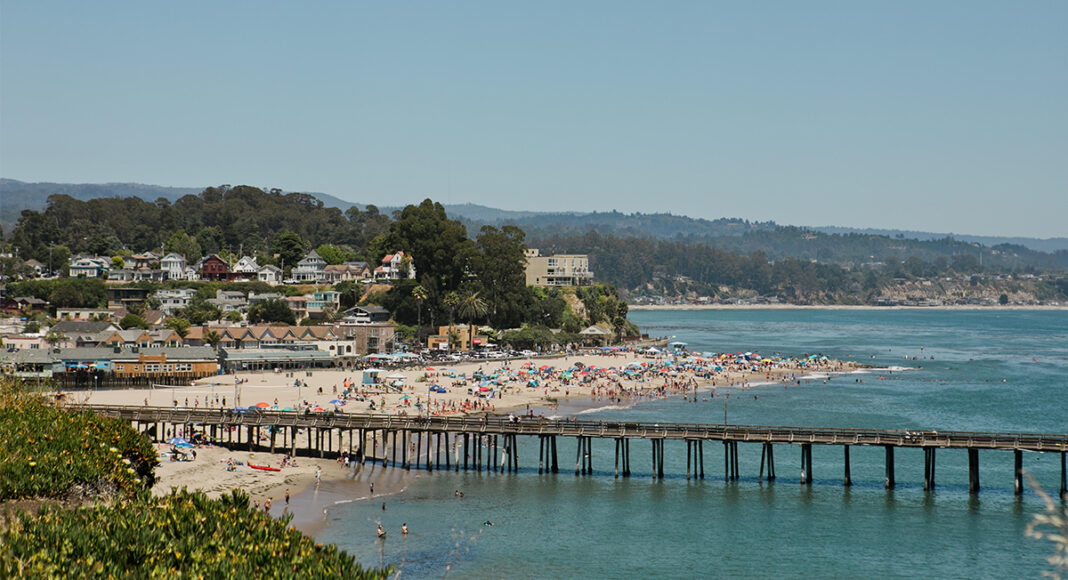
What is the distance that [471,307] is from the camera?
110938mm

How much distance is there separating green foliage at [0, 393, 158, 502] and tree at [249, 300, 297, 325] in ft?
260

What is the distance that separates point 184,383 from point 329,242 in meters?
109

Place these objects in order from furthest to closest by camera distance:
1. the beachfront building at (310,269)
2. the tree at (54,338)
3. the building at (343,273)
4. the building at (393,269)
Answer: the beachfront building at (310,269)
the building at (343,273)
the building at (393,269)
the tree at (54,338)

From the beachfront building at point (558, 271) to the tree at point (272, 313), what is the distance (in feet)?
166

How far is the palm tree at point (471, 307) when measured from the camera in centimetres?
11081

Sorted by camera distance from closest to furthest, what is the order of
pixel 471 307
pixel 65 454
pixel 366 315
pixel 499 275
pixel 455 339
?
pixel 65 454
pixel 471 307
pixel 455 339
pixel 366 315
pixel 499 275

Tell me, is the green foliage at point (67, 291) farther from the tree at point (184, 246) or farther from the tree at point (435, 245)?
the tree at point (435, 245)

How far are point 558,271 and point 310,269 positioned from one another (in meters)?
39.0

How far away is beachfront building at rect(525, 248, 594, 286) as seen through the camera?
516 ft

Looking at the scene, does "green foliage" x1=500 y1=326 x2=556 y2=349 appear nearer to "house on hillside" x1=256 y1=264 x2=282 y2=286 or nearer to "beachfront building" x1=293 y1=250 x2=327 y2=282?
"beachfront building" x1=293 y1=250 x2=327 y2=282

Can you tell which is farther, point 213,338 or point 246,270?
point 246,270

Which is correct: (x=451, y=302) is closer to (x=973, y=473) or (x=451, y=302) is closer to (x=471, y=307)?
(x=471, y=307)

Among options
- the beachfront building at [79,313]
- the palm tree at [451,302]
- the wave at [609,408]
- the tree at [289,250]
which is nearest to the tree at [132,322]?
the beachfront building at [79,313]

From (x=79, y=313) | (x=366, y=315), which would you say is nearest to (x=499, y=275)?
(x=366, y=315)
